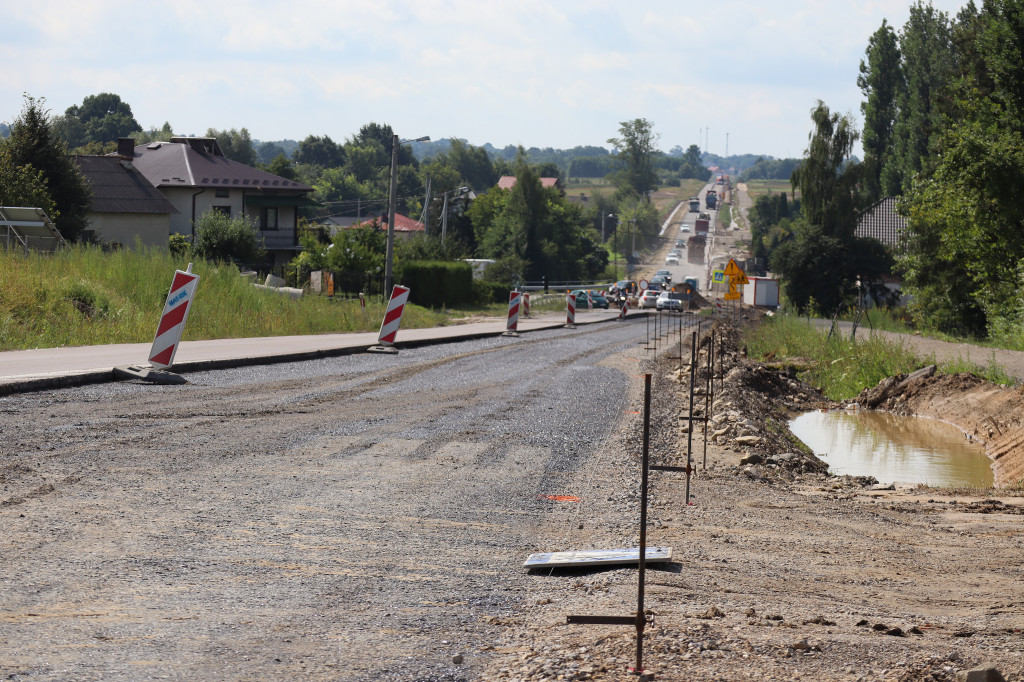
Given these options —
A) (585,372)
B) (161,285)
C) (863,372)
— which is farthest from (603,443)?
(161,285)

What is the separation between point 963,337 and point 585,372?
19.9 meters

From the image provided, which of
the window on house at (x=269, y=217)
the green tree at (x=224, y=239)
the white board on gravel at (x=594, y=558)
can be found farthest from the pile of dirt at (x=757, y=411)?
the window on house at (x=269, y=217)

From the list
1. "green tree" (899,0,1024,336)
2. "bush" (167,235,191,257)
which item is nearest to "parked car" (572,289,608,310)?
"bush" (167,235,191,257)

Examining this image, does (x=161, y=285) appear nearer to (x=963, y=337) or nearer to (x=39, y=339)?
(x=39, y=339)

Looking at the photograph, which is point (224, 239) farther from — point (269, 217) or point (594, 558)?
point (594, 558)

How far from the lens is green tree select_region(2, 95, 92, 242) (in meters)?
38.9

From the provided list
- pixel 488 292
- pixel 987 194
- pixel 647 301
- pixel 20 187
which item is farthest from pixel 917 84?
pixel 20 187

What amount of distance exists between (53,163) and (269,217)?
18943 millimetres

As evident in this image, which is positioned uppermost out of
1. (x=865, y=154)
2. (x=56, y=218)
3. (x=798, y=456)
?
(x=865, y=154)

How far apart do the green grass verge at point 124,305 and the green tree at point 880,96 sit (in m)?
52.4

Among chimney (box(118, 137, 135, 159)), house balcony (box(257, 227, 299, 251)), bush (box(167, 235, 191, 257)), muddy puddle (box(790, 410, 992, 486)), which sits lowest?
muddy puddle (box(790, 410, 992, 486))

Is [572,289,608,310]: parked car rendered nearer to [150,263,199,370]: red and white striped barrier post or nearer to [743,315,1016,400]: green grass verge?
[743,315,1016,400]: green grass verge

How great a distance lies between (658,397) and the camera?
16906mm

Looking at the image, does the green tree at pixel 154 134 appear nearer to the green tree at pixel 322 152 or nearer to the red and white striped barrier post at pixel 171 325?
the green tree at pixel 322 152
